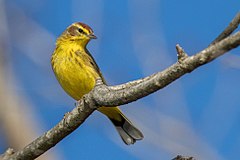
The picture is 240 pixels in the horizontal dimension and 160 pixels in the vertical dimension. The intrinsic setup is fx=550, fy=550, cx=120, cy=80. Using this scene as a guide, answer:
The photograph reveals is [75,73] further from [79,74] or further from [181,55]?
[181,55]

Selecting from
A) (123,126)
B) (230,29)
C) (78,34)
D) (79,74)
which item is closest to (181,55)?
(230,29)

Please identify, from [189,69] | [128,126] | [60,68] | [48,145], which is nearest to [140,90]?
[189,69]

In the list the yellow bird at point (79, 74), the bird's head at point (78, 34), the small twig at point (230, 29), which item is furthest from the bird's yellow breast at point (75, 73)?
the small twig at point (230, 29)

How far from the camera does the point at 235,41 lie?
10.5 feet

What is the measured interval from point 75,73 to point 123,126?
0.94m

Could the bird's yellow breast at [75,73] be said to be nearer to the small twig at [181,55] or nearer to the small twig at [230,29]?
the small twig at [181,55]

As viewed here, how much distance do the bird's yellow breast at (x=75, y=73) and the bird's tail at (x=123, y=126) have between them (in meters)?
0.40

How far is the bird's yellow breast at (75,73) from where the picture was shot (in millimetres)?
7121

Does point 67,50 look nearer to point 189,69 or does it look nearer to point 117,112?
point 117,112

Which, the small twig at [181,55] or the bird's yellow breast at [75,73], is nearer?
the small twig at [181,55]

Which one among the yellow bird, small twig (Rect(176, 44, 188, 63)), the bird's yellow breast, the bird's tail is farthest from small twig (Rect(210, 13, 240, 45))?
the bird's yellow breast

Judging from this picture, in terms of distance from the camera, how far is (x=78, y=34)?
25.6ft

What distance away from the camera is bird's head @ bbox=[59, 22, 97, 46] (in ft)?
25.2

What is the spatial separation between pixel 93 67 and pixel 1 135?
1487 millimetres
